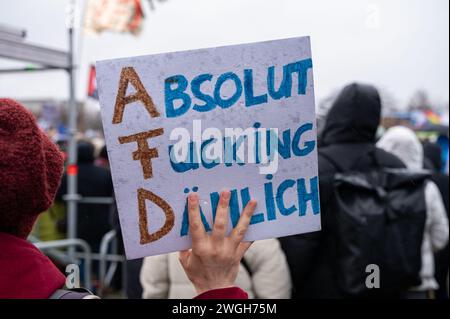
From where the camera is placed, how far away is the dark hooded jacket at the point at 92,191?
6.06 m

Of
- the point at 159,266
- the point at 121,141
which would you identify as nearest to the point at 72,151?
the point at 159,266

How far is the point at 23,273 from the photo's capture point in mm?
1188

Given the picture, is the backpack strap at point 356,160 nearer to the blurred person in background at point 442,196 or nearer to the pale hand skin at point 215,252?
the blurred person in background at point 442,196

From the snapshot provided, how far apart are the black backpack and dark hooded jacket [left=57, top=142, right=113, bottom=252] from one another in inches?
156

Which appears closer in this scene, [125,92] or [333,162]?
[125,92]

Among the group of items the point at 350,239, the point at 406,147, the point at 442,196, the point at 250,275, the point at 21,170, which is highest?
the point at 406,147

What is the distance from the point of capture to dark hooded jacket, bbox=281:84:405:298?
2.46 meters

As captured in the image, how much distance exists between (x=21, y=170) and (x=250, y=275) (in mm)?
1471

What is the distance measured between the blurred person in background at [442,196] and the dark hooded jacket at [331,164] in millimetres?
860

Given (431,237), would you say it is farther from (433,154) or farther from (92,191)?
(92,191)

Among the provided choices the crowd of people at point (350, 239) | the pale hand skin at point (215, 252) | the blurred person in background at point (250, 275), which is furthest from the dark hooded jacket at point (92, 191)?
the pale hand skin at point (215, 252)

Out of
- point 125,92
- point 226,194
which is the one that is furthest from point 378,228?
point 125,92

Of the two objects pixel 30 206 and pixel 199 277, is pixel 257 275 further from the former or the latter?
pixel 30 206

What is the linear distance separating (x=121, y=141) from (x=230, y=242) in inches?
15.3
